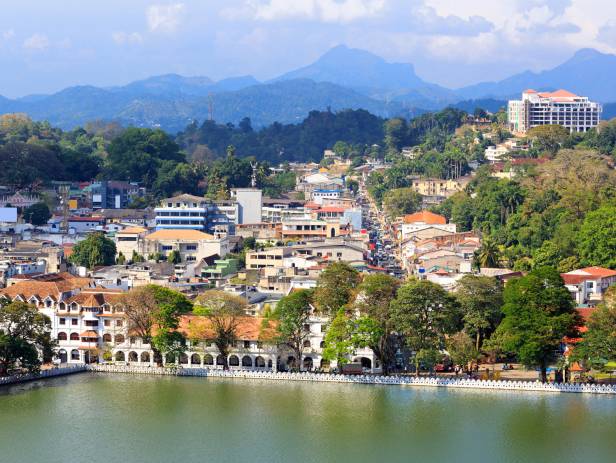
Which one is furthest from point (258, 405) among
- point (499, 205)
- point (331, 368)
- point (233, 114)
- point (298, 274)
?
point (233, 114)

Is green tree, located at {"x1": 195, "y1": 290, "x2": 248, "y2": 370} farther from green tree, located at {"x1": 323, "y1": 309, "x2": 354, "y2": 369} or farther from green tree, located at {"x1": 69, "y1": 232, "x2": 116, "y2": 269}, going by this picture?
green tree, located at {"x1": 69, "y1": 232, "x2": 116, "y2": 269}

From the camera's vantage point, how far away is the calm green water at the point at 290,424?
23906 millimetres

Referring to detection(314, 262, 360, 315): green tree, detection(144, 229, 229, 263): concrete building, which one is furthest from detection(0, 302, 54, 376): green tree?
detection(144, 229, 229, 263): concrete building

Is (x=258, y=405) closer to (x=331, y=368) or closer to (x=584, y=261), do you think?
(x=331, y=368)

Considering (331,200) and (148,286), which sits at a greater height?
(331,200)

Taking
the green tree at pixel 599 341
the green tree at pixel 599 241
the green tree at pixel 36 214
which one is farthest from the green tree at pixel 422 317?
the green tree at pixel 36 214

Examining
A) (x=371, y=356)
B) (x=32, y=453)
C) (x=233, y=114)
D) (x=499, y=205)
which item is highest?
(x=233, y=114)

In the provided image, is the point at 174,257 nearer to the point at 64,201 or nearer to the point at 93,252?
the point at 93,252

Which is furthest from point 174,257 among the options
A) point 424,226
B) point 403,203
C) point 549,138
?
point 549,138

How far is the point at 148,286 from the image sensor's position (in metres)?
31.6

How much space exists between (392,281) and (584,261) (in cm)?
1104

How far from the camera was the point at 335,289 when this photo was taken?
31172 millimetres

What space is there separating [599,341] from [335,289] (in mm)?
6355

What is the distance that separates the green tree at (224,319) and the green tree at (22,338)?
3.76 m
